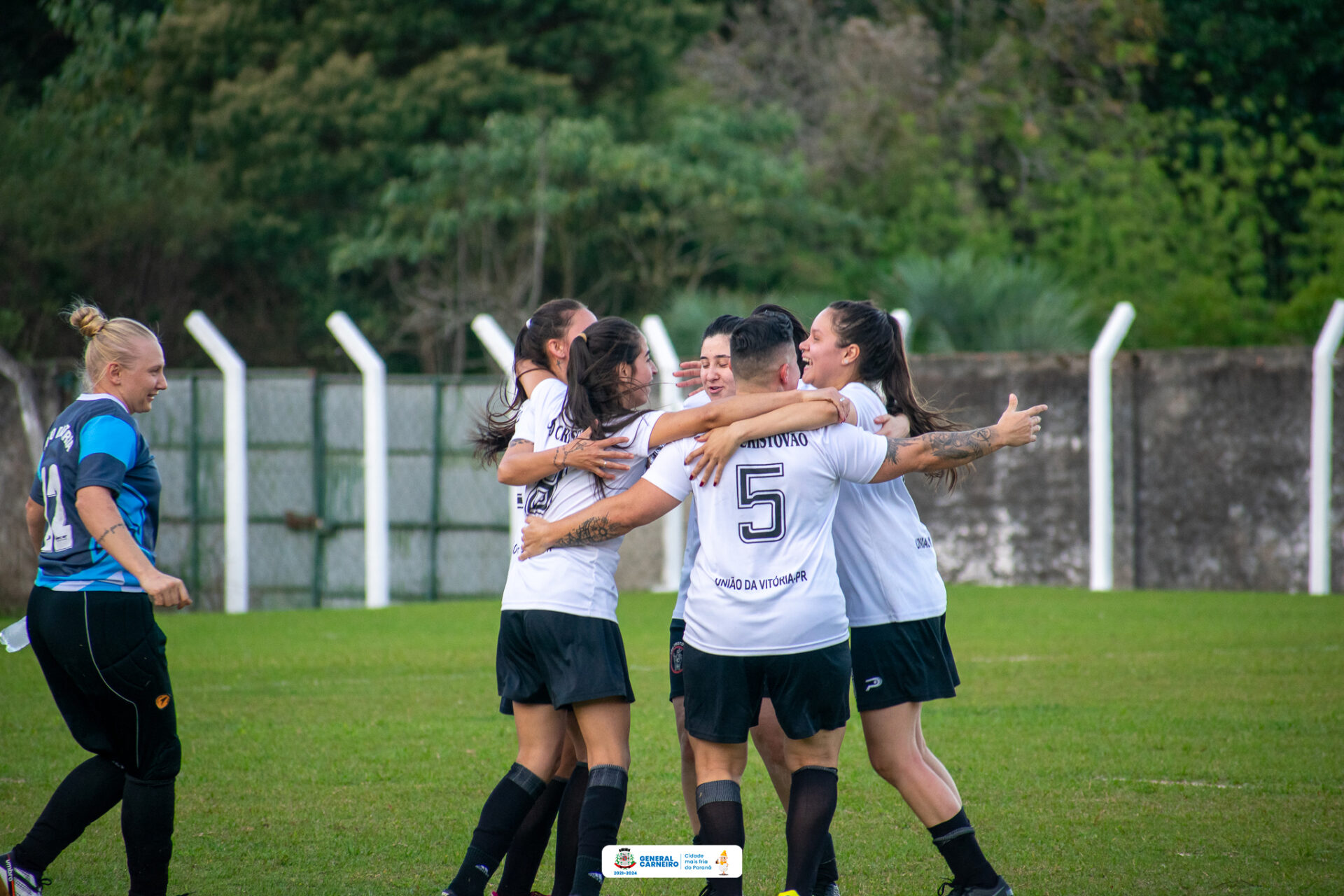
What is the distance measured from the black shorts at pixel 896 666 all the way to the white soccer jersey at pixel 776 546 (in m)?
0.37

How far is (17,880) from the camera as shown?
457cm

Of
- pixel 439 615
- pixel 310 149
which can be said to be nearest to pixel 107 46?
pixel 310 149

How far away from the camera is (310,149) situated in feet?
72.9

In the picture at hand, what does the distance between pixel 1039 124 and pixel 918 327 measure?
10430 mm

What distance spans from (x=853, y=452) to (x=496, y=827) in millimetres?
1659

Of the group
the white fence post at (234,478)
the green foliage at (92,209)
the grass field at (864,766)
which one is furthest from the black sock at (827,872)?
the green foliage at (92,209)

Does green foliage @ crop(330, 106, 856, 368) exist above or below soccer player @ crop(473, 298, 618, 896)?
above

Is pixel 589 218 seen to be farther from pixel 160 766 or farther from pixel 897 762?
pixel 897 762

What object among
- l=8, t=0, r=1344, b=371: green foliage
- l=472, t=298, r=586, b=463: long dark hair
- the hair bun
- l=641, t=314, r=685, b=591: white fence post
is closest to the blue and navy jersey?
the hair bun

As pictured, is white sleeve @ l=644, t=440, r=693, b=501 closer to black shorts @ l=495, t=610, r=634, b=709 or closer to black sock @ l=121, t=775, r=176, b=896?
black shorts @ l=495, t=610, r=634, b=709

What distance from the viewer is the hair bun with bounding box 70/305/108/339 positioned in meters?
4.73

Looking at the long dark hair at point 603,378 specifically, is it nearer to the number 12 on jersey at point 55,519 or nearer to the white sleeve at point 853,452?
the white sleeve at point 853,452

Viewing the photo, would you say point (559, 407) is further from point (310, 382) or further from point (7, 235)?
point (7, 235)

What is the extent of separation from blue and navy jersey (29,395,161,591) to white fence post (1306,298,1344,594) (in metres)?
12.2
